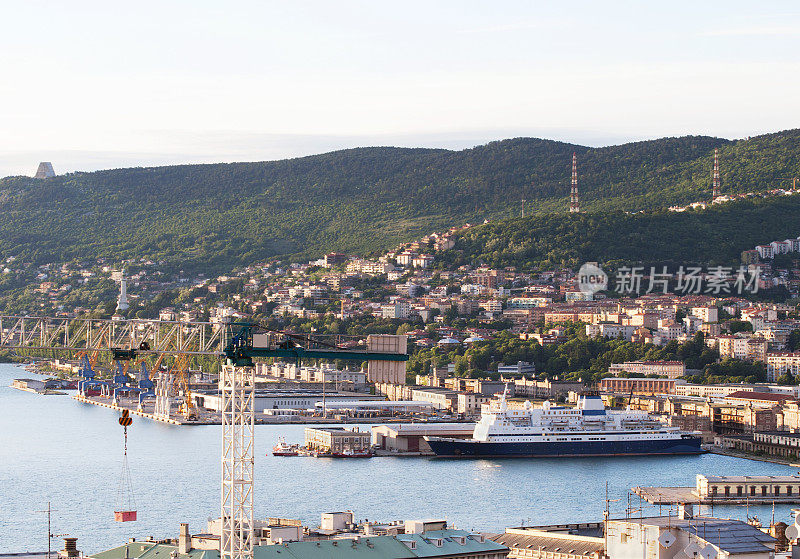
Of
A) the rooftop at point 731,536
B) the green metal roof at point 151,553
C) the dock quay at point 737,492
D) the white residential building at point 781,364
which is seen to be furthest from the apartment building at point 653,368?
the rooftop at point 731,536

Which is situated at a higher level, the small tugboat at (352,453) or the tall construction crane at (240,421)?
the tall construction crane at (240,421)

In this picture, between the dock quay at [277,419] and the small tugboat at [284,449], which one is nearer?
the small tugboat at [284,449]

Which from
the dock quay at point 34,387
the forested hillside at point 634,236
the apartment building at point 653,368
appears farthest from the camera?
the forested hillside at point 634,236

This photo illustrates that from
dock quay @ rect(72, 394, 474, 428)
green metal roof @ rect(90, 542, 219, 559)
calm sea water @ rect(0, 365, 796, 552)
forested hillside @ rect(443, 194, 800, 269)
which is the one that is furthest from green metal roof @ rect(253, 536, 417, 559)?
forested hillside @ rect(443, 194, 800, 269)

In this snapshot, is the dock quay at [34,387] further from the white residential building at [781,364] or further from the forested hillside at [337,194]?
the forested hillside at [337,194]

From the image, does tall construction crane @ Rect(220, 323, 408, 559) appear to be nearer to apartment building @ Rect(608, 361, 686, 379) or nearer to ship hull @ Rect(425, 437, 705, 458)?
ship hull @ Rect(425, 437, 705, 458)

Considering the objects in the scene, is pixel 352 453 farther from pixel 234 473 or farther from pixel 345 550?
pixel 234 473

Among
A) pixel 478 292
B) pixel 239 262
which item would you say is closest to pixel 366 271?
pixel 478 292

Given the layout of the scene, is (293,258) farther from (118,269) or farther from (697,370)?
(697,370)
